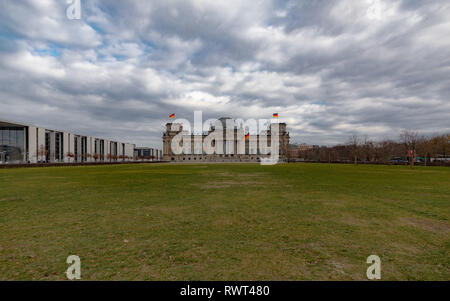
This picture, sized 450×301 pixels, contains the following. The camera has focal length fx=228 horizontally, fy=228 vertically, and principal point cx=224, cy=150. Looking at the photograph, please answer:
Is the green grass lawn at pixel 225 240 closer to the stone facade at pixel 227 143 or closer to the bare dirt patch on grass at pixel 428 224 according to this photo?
the bare dirt patch on grass at pixel 428 224

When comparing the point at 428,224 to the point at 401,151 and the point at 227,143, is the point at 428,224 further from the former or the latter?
the point at 227,143

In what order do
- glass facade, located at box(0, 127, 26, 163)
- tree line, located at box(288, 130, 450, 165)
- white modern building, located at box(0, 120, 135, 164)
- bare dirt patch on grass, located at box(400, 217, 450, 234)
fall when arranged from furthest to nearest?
white modern building, located at box(0, 120, 135, 164), glass facade, located at box(0, 127, 26, 163), tree line, located at box(288, 130, 450, 165), bare dirt patch on grass, located at box(400, 217, 450, 234)

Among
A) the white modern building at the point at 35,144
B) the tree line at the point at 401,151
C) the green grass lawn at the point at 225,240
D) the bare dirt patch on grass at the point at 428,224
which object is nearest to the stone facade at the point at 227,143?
the tree line at the point at 401,151

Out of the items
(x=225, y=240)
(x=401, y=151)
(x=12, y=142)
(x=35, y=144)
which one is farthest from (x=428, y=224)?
(x=35, y=144)

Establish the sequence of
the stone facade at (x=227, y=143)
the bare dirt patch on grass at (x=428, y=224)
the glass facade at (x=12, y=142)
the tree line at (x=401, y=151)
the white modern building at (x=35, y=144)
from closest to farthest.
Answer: the bare dirt patch on grass at (x=428, y=224)
the tree line at (x=401, y=151)
the glass facade at (x=12, y=142)
the white modern building at (x=35, y=144)
the stone facade at (x=227, y=143)

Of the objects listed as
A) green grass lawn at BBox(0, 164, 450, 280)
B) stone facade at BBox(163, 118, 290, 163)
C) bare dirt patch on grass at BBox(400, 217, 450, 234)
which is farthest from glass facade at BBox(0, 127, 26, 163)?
bare dirt patch on grass at BBox(400, 217, 450, 234)

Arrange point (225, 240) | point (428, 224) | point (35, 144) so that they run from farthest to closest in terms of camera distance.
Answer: point (35, 144)
point (428, 224)
point (225, 240)

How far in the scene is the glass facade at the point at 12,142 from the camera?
93425mm

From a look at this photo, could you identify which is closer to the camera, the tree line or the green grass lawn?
the green grass lawn

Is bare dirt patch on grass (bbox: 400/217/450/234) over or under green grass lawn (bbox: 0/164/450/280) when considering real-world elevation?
under

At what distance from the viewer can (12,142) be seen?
3834 inches

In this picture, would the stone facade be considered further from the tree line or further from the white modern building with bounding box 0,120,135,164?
the white modern building with bounding box 0,120,135,164

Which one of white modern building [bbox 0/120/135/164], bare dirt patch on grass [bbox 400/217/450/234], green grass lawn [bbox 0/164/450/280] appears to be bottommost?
bare dirt patch on grass [bbox 400/217/450/234]

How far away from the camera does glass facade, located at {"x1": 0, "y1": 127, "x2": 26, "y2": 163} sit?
9343 centimetres
